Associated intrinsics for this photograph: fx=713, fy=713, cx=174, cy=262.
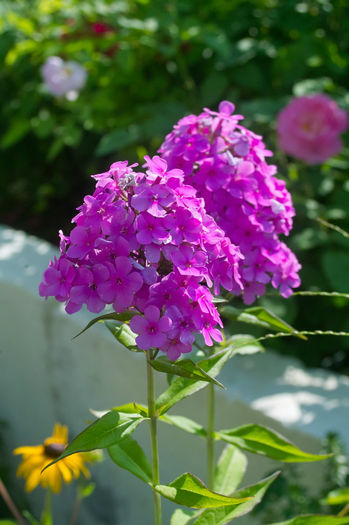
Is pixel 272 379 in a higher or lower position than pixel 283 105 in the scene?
lower

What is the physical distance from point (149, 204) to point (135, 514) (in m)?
1.33

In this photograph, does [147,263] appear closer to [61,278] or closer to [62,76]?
[61,278]

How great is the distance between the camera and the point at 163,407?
0.88 meters

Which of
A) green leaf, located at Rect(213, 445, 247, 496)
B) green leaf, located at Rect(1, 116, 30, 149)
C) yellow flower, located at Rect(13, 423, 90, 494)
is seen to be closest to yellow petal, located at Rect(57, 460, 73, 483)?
yellow flower, located at Rect(13, 423, 90, 494)

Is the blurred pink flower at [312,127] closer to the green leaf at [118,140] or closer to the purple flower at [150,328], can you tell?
the green leaf at [118,140]

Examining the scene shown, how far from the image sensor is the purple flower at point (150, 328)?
28.2 inches

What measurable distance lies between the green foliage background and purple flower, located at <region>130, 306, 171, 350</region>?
1016 millimetres

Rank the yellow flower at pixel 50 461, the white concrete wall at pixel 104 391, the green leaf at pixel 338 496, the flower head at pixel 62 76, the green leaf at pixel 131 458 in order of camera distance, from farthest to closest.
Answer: the flower head at pixel 62 76
the white concrete wall at pixel 104 391
the yellow flower at pixel 50 461
the green leaf at pixel 338 496
the green leaf at pixel 131 458

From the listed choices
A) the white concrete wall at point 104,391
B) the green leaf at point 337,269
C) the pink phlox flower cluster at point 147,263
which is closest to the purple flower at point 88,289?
the pink phlox flower cluster at point 147,263

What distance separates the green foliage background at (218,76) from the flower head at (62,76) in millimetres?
38

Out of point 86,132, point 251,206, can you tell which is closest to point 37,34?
point 86,132

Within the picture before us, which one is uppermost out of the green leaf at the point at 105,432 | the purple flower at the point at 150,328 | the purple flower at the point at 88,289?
the purple flower at the point at 88,289

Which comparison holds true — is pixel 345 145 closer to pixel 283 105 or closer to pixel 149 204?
pixel 283 105

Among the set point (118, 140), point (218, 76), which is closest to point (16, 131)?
point (118, 140)
